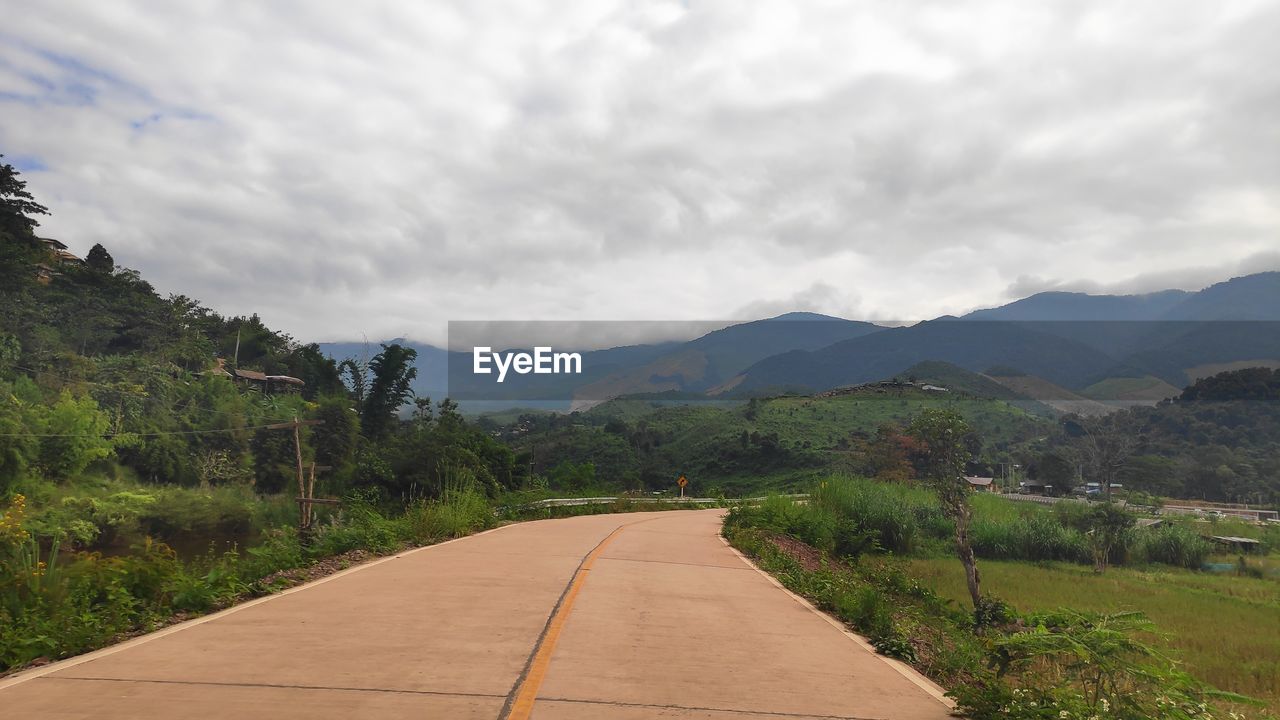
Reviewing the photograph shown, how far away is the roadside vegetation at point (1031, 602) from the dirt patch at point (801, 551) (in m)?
0.10

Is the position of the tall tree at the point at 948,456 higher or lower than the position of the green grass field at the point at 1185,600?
higher

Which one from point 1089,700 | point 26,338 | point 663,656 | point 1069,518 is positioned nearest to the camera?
point 1089,700

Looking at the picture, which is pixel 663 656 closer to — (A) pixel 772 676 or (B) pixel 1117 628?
(A) pixel 772 676

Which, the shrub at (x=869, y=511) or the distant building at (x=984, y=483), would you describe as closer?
the shrub at (x=869, y=511)

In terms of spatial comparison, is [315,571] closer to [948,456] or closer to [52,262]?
[948,456]

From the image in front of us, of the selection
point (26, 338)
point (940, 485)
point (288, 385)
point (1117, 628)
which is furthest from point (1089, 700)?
point (288, 385)

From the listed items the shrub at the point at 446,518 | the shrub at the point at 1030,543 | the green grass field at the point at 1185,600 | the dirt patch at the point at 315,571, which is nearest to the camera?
the dirt patch at the point at 315,571

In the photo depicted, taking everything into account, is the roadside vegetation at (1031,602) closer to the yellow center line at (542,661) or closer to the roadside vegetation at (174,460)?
the yellow center line at (542,661)

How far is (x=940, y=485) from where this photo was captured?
1795cm

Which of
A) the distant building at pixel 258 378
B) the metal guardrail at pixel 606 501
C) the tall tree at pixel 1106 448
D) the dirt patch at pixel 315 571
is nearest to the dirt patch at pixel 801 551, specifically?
the metal guardrail at pixel 606 501

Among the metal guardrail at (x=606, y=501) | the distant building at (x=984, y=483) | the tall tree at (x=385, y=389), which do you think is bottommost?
the distant building at (x=984, y=483)

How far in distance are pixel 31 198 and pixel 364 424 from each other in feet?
101

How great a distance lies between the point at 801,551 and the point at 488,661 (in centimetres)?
1476

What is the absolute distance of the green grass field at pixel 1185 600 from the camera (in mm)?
13812
